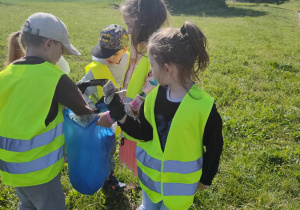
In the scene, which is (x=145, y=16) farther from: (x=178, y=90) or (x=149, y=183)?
(x=149, y=183)

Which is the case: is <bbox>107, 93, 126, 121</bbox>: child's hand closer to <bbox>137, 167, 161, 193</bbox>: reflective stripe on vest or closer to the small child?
<bbox>137, 167, 161, 193</bbox>: reflective stripe on vest

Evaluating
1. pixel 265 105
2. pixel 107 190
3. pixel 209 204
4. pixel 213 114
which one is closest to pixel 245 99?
pixel 265 105

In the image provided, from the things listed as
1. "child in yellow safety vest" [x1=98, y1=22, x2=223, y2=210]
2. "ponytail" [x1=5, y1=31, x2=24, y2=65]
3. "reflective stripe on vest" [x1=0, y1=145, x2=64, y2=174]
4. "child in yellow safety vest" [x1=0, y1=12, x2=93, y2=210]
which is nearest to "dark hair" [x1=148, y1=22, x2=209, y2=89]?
"child in yellow safety vest" [x1=98, y1=22, x2=223, y2=210]

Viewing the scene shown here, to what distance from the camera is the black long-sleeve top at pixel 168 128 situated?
5.85 feet

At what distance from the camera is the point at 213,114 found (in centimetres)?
175

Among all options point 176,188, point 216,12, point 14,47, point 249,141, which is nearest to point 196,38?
point 176,188

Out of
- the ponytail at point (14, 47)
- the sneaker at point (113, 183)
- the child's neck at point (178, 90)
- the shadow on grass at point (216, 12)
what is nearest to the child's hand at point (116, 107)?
the child's neck at point (178, 90)

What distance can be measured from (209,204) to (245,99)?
3.09 m

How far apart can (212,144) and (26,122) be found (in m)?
1.20

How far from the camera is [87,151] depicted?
2176 mm

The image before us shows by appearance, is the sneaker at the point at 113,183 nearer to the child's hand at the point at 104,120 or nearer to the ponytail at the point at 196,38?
the child's hand at the point at 104,120

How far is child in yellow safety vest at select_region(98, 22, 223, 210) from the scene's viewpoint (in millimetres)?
1724

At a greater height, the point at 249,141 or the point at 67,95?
the point at 67,95

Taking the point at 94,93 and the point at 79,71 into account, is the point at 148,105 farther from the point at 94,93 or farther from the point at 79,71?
the point at 79,71
